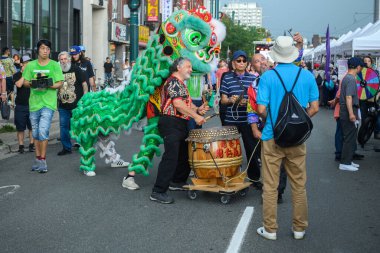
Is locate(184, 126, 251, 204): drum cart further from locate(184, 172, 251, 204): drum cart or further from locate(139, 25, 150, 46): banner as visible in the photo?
locate(139, 25, 150, 46): banner

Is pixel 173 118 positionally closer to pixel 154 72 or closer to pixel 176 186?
pixel 154 72

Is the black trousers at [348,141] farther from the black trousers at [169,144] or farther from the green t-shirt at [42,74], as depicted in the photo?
the green t-shirt at [42,74]

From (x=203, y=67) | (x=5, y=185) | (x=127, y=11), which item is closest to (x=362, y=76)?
(x=203, y=67)

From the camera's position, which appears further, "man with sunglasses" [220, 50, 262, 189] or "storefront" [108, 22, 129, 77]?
"storefront" [108, 22, 129, 77]

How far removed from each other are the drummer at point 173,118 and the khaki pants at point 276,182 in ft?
4.37

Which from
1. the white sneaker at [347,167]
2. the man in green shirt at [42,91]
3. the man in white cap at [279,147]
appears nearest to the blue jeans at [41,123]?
the man in green shirt at [42,91]

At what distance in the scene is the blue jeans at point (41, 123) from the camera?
842 centimetres

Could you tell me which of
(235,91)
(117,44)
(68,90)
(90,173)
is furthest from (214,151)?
(117,44)

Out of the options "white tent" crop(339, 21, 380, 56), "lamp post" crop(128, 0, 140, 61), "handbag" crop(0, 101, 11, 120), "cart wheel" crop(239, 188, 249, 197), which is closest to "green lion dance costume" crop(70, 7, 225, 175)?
"cart wheel" crop(239, 188, 249, 197)

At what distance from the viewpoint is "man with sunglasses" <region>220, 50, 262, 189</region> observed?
7.37 metres

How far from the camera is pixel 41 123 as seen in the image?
8.42 meters

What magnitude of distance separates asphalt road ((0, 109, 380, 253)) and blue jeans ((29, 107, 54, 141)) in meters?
0.60

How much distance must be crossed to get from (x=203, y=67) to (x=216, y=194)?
5.30 feet

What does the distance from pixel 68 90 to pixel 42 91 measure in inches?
62.6
